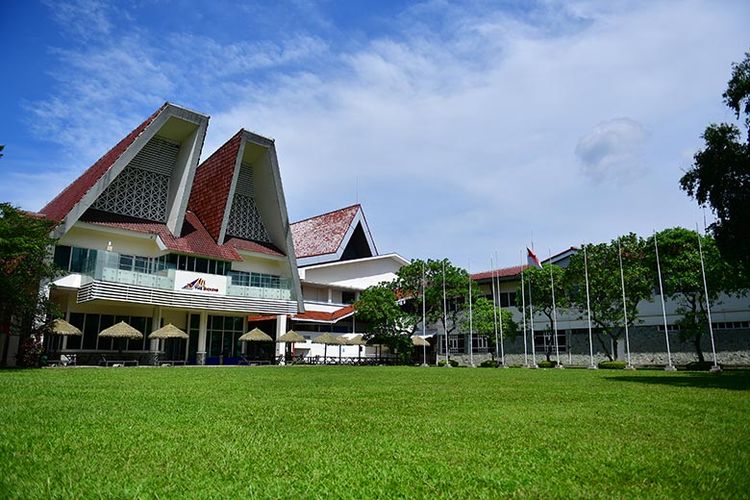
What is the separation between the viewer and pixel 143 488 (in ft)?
11.2

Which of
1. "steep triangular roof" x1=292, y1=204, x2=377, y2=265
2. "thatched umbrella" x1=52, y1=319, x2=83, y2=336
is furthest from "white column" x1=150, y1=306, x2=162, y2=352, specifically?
"steep triangular roof" x1=292, y1=204, x2=377, y2=265

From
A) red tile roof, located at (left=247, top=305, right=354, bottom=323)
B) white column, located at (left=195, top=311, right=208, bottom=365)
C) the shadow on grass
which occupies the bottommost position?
the shadow on grass

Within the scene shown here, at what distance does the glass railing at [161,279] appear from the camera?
27078mm

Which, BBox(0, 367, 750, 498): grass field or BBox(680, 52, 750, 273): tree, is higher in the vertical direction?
BBox(680, 52, 750, 273): tree

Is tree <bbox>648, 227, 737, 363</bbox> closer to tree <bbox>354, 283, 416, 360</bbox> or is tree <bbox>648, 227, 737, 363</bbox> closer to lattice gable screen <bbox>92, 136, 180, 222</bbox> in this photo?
tree <bbox>354, 283, 416, 360</bbox>

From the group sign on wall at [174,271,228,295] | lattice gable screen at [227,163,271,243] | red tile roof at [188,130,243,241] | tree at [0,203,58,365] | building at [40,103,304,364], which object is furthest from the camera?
lattice gable screen at [227,163,271,243]

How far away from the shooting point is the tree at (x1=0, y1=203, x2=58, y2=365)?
20.6 m

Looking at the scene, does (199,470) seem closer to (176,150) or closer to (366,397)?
(366,397)

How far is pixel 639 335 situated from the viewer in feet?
123

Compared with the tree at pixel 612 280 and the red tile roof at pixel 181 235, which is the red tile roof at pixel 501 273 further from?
the red tile roof at pixel 181 235

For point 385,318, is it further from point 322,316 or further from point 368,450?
point 368,450

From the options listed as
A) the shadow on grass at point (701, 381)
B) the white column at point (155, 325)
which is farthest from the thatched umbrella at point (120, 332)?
the shadow on grass at point (701, 381)

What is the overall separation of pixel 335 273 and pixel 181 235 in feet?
49.0

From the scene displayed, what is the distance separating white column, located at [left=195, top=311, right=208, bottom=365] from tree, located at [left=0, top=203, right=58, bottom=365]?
9.32 meters
